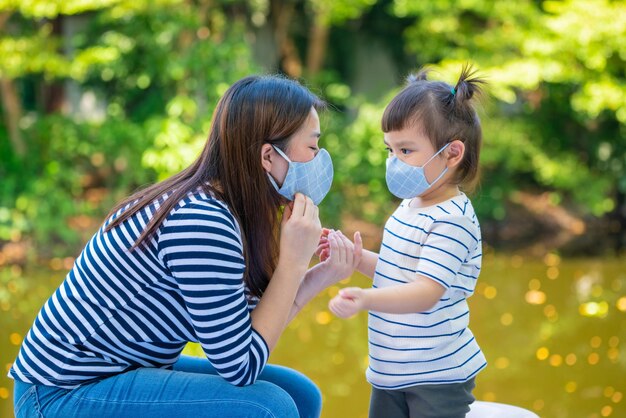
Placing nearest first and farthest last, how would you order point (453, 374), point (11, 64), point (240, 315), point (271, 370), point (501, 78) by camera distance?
point (240, 315)
point (453, 374)
point (271, 370)
point (11, 64)
point (501, 78)

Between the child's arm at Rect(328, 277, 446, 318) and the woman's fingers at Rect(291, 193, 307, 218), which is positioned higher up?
the woman's fingers at Rect(291, 193, 307, 218)

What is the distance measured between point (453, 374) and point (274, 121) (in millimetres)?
819

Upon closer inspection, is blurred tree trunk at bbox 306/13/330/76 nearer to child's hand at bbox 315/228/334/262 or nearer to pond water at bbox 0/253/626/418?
pond water at bbox 0/253/626/418

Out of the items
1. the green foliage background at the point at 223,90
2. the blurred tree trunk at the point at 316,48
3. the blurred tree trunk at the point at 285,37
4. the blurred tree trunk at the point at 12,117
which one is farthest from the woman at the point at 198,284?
the blurred tree trunk at the point at 285,37

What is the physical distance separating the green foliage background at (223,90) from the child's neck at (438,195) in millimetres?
4463

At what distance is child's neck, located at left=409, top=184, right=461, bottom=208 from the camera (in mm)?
2402

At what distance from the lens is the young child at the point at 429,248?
2299 millimetres

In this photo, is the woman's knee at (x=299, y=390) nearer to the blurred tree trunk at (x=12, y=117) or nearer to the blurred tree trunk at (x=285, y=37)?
the blurred tree trunk at (x=12, y=117)

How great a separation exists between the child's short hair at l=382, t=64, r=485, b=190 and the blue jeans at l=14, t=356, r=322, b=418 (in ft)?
2.57

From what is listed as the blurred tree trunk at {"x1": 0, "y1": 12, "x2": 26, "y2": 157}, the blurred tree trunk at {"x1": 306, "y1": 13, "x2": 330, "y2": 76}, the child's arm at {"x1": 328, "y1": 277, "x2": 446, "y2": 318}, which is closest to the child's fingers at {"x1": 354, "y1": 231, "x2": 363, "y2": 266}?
the child's arm at {"x1": 328, "y1": 277, "x2": 446, "y2": 318}

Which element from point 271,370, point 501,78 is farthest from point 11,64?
point 271,370

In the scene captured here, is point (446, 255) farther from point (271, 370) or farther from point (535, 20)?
point (535, 20)

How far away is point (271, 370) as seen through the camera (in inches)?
99.6

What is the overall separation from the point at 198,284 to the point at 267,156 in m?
0.41
